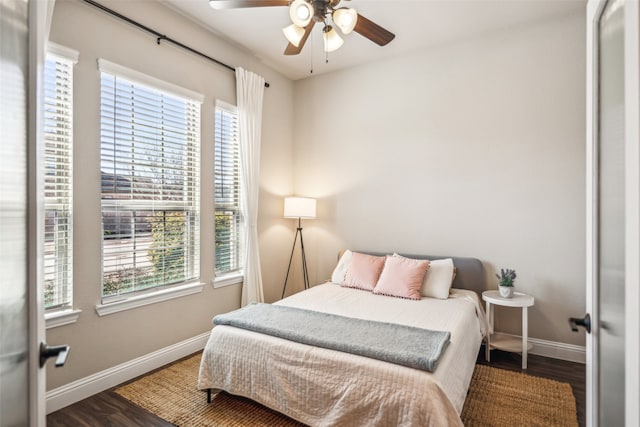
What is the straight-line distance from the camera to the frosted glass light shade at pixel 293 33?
2223 mm

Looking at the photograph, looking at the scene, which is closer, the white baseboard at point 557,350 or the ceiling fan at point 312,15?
the ceiling fan at point 312,15

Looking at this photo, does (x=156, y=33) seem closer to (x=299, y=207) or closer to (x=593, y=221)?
(x=299, y=207)

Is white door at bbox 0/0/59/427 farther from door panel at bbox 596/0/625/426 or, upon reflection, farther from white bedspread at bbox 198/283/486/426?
→ door panel at bbox 596/0/625/426

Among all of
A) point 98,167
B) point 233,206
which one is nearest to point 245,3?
point 98,167

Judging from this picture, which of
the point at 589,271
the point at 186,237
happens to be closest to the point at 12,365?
the point at 589,271

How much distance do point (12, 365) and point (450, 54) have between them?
3.96 metres

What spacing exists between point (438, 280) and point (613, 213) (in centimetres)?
232

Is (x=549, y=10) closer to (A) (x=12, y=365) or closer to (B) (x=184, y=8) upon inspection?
(B) (x=184, y=8)

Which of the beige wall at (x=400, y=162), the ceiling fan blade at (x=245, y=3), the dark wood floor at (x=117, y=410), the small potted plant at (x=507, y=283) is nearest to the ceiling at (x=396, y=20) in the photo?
the beige wall at (x=400, y=162)

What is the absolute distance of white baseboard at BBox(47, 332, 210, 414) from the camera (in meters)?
2.28

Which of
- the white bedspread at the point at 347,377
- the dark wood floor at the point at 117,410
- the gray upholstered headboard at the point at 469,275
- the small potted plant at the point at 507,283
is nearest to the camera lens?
the white bedspread at the point at 347,377

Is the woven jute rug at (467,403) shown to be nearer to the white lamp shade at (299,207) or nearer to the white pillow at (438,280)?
the white pillow at (438,280)

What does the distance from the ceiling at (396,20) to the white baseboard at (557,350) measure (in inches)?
115

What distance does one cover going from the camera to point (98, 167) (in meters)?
2.48
